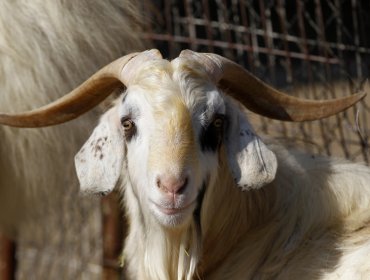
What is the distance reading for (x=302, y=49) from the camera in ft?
18.1

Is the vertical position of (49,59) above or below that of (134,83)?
above

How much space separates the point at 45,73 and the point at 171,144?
1.34 metres

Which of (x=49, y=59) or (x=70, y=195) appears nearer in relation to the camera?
(x=49, y=59)

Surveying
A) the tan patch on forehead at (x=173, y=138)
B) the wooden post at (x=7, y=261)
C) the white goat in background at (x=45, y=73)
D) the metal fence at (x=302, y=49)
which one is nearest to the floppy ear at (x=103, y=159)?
the tan patch on forehead at (x=173, y=138)

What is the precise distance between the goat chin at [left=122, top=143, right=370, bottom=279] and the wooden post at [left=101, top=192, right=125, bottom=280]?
1.31m

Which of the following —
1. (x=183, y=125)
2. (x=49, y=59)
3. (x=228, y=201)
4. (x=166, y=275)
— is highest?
(x=49, y=59)

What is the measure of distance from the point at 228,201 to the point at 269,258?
22cm

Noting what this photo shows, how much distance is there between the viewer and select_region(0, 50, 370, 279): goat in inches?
112

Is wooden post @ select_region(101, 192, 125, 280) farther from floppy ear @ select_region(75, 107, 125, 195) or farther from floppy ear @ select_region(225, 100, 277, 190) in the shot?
floppy ear @ select_region(225, 100, 277, 190)

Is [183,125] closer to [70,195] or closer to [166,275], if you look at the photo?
[166,275]

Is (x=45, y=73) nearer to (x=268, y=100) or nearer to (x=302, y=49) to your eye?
(x=268, y=100)

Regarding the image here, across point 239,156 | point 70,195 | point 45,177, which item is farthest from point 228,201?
point 70,195

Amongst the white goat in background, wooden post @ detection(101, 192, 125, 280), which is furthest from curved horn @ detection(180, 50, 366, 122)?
wooden post @ detection(101, 192, 125, 280)

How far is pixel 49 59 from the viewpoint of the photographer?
13.2ft
